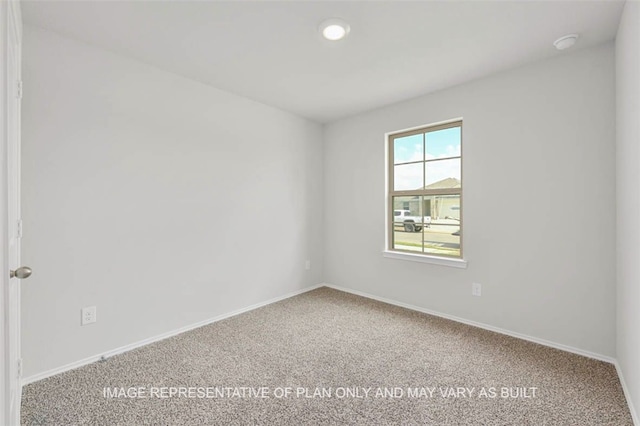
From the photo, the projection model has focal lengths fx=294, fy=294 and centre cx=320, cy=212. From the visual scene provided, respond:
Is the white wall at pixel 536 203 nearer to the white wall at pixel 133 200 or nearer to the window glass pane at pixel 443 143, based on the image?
the window glass pane at pixel 443 143

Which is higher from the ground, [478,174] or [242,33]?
[242,33]

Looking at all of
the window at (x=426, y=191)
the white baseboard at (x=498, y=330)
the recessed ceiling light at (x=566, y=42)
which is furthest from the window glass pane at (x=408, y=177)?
the recessed ceiling light at (x=566, y=42)

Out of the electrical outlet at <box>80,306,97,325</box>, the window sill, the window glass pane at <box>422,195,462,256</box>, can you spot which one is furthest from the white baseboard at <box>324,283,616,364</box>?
the electrical outlet at <box>80,306,97,325</box>

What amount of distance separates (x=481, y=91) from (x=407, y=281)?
2.05 meters

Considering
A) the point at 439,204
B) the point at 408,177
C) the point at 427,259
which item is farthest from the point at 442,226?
the point at 408,177

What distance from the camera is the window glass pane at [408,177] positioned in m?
3.31

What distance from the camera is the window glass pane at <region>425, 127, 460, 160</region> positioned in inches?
119

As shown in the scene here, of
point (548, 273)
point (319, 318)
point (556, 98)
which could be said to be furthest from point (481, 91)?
point (319, 318)

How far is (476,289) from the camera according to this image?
2.79 meters

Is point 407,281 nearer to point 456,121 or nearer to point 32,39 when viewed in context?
point 456,121

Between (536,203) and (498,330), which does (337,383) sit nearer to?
(498,330)

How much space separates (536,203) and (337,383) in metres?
2.13

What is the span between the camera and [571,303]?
2.29 metres

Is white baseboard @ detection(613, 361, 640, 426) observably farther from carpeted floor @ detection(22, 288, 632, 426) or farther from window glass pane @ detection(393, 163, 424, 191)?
window glass pane @ detection(393, 163, 424, 191)
